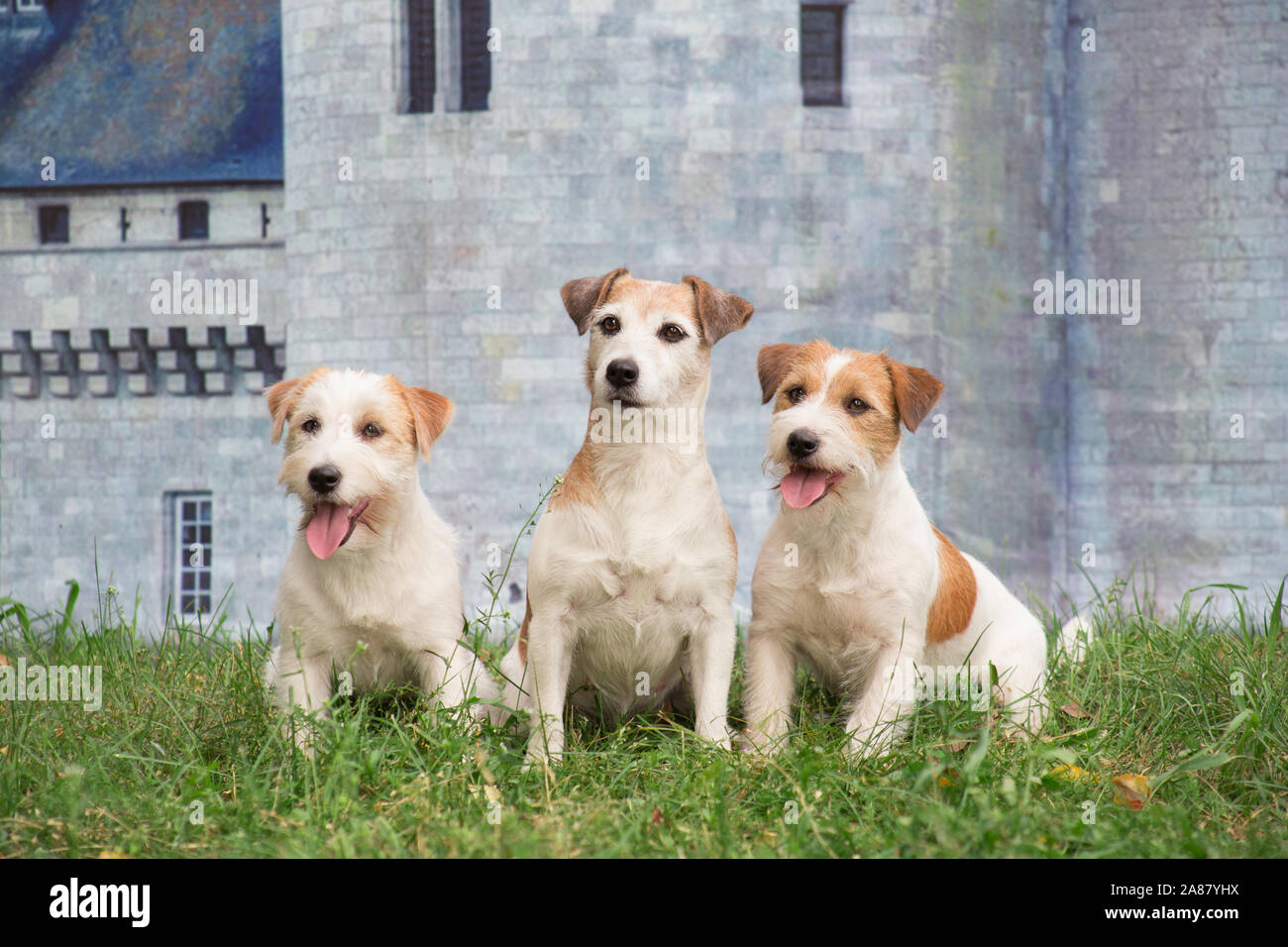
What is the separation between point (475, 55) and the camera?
49.6ft

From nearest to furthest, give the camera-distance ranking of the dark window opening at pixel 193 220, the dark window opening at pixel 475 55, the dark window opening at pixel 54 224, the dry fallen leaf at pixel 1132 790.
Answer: the dry fallen leaf at pixel 1132 790
the dark window opening at pixel 475 55
the dark window opening at pixel 193 220
the dark window opening at pixel 54 224

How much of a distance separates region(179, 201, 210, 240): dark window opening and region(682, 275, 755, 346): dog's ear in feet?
48.7

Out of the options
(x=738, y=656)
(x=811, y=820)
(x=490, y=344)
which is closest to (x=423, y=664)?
(x=811, y=820)

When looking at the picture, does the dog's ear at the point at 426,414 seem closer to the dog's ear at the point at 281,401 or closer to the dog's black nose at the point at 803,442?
the dog's ear at the point at 281,401

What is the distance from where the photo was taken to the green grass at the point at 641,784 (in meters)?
3.44

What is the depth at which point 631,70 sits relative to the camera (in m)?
14.6

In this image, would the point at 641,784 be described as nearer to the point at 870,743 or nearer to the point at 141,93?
the point at 870,743

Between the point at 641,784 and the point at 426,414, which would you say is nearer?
the point at 641,784

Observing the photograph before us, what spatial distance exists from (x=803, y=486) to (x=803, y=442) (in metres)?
0.17

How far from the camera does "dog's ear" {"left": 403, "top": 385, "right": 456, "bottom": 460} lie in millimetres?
4375

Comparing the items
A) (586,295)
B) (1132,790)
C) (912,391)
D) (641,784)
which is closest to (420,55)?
(586,295)

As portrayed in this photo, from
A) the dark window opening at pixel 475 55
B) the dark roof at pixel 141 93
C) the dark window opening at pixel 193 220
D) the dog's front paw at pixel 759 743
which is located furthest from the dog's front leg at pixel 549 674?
the dark window opening at pixel 193 220

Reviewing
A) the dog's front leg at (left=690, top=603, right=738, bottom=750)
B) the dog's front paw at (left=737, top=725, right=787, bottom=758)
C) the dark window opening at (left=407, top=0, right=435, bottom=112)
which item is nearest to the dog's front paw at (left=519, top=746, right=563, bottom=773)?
the dog's front leg at (left=690, top=603, right=738, bottom=750)

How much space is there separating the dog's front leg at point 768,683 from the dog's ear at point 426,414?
1.31 m
